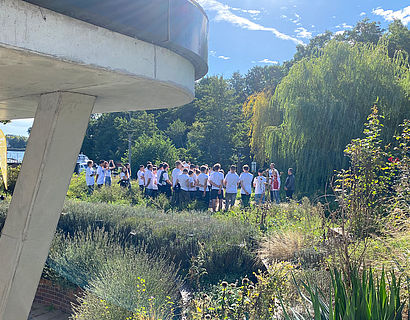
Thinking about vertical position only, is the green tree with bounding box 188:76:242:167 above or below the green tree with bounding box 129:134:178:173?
above

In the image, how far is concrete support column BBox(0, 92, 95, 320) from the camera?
276 centimetres

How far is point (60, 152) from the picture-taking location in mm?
2836

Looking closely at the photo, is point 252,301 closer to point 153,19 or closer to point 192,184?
point 153,19

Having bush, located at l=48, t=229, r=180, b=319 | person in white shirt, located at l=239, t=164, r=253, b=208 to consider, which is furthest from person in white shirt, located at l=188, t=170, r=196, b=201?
bush, located at l=48, t=229, r=180, b=319

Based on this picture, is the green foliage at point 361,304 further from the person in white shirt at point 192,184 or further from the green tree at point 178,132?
the green tree at point 178,132

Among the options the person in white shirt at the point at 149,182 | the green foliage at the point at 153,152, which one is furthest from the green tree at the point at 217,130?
the person in white shirt at the point at 149,182

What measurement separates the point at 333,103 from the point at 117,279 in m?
13.0

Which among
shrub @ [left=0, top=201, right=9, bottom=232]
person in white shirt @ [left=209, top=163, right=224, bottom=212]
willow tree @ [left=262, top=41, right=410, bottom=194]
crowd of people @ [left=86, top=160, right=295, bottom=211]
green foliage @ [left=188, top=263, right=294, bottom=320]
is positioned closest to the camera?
green foliage @ [left=188, top=263, right=294, bottom=320]

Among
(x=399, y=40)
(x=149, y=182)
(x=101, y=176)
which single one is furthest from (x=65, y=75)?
(x=399, y=40)

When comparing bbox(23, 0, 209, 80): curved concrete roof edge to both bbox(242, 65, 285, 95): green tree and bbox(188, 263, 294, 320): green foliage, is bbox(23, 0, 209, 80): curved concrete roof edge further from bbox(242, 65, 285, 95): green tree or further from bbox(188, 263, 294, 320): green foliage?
bbox(242, 65, 285, 95): green tree

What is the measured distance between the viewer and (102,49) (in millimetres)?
2156

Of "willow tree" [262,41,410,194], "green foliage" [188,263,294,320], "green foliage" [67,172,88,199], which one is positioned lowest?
"green foliage" [188,263,294,320]

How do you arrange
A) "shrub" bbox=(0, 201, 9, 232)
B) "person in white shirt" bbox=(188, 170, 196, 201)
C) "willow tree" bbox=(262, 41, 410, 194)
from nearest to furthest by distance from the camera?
"shrub" bbox=(0, 201, 9, 232) → "person in white shirt" bbox=(188, 170, 196, 201) → "willow tree" bbox=(262, 41, 410, 194)

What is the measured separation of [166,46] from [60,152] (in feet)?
3.87
